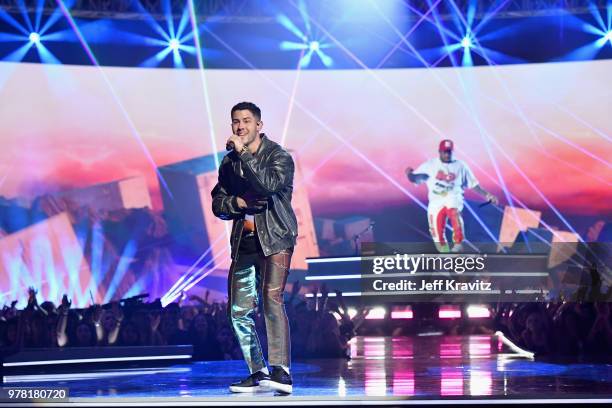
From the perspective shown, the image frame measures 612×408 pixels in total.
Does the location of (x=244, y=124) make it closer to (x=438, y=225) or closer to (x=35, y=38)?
(x=438, y=225)

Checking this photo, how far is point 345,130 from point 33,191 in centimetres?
378

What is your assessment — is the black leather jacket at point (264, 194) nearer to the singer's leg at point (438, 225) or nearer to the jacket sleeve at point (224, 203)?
the jacket sleeve at point (224, 203)

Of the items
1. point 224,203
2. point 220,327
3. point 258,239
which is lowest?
point 220,327

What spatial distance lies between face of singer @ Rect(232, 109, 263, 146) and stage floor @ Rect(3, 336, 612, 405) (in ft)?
4.28

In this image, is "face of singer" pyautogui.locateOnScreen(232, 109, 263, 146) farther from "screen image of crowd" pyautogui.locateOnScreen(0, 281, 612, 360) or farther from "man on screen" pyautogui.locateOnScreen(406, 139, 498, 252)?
"man on screen" pyautogui.locateOnScreen(406, 139, 498, 252)

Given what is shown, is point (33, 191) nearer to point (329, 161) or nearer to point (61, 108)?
point (61, 108)

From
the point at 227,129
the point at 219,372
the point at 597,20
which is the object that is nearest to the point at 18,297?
the point at 227,129

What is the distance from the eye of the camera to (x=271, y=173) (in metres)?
4.18

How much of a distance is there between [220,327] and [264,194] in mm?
3977

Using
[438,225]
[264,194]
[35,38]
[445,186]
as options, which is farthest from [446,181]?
[264,194]

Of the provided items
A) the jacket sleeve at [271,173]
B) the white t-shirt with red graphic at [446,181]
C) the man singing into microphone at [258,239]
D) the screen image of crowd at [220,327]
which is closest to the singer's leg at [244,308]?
the man singing into microphone at [258,239]

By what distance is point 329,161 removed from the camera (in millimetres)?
9914

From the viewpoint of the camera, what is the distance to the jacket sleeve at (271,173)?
160 inches

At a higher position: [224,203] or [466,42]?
[466,42]
